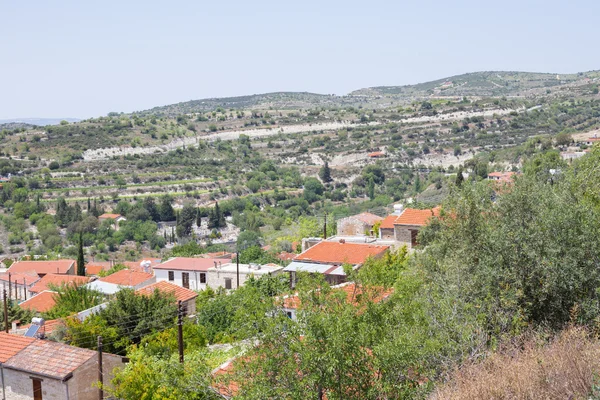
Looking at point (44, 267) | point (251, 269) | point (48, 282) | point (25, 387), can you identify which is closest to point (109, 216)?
point (44, 267)

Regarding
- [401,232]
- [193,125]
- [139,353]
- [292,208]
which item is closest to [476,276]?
[139,353]

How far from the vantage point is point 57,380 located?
15.9 m

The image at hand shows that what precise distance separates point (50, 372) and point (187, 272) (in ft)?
64.7

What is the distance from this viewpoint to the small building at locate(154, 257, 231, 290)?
35188 millimetres

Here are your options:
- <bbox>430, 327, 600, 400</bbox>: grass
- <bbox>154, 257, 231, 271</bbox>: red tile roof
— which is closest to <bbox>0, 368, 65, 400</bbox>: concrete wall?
<bbox>430, 327, 600, 400</bbox>: grass

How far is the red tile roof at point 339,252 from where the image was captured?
91.5 ft

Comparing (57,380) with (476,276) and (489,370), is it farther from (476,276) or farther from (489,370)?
(489,370)

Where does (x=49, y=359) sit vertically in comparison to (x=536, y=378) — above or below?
below

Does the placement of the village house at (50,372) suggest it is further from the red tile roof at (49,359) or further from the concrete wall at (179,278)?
the concrete wall at (179,278)

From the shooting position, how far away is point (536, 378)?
7.50 meters

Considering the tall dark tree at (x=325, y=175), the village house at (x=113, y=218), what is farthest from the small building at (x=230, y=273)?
the tall dark tree at (x=325, y=175)

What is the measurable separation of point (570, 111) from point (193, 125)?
88.9 m

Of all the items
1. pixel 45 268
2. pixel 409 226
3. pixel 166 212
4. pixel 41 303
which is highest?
pixel 409 226

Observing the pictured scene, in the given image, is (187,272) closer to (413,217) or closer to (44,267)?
(413,217)
